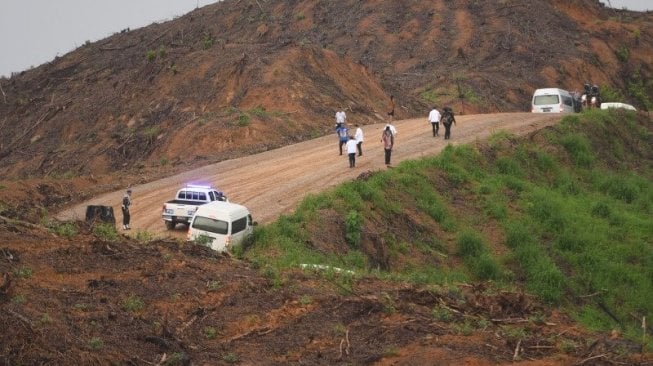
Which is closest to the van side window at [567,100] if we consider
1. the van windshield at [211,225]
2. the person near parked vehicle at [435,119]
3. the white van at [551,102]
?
the white van at [551,102]

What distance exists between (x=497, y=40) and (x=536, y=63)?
165 inches

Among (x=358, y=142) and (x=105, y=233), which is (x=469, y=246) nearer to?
(x=358, y=142)

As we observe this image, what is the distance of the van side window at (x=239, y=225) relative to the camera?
66.2ft

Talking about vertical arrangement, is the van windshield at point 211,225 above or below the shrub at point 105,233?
below

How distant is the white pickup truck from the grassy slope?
10.2ft

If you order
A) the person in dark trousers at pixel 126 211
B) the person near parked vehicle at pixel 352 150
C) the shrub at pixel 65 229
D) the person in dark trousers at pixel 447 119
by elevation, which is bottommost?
the person in dark trousers at pixel 126 211

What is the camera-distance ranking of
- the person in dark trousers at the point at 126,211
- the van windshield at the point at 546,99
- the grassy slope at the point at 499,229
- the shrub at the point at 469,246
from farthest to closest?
the van windshield at the point at 546,99 < the shrub at the point at 469,246 < the person in dark trousers at the point at 126,211 < the grassy slope at the point at 499,229

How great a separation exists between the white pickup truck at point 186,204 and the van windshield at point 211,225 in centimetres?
232

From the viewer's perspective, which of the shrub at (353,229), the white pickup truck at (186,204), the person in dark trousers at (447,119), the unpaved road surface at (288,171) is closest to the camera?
the shrub at (353,229)

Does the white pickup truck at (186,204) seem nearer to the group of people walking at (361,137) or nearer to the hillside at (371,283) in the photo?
the hillside at (371,283)

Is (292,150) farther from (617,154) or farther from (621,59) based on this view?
(621,59)

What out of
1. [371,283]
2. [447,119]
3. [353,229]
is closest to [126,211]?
[353,229]

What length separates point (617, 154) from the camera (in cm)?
3681

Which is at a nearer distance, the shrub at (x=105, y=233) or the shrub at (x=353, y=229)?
the shrub at (x=105, y=233)
